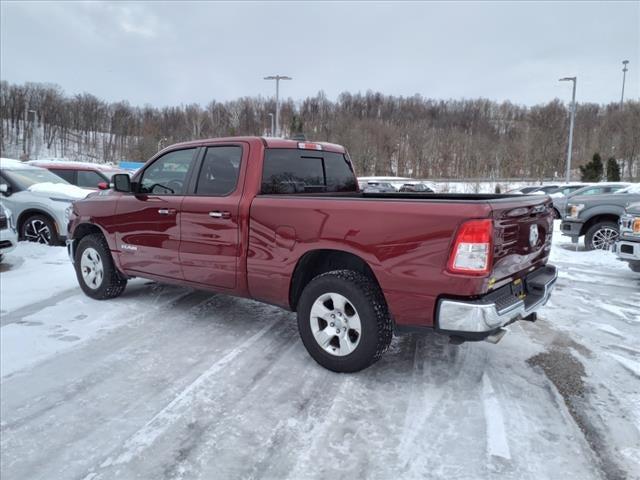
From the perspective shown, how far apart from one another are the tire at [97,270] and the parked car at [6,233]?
7.79ft

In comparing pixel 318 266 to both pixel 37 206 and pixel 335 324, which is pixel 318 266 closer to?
pixel 335 324


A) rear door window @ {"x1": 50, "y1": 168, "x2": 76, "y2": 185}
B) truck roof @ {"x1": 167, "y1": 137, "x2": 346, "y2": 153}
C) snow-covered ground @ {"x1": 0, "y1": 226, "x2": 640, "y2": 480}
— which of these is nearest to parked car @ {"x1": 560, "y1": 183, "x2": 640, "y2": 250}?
snow-covered ground @ {"x1": 0, "y1": 226, "x2": 640, "y2": 480}

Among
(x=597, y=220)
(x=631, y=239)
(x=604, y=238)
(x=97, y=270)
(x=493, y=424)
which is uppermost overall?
(x=597, y=220)

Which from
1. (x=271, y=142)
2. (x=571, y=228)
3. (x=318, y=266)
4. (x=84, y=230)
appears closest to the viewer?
(x=318, y=266)

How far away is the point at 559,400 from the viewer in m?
3.15

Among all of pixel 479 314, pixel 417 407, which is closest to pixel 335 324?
pixel 417 407

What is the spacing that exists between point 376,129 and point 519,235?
223ft

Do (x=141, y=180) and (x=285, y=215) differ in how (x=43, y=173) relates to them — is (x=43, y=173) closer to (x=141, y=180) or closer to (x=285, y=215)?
(x=141, y=180)

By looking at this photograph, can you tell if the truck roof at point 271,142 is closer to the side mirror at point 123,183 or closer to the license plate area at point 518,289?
the side mirror at point 123,183

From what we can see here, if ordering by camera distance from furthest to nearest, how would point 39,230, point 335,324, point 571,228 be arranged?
point 571,228
point 39,230
point 335,324

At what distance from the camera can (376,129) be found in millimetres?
68562

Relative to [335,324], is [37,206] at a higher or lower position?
higher

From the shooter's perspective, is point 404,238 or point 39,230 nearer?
point 404,238

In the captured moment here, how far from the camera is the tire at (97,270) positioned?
17.5 feet
